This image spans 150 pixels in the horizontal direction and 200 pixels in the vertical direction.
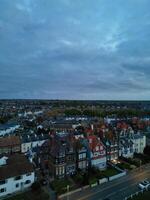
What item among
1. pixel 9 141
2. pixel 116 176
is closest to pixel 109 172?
pixel 116 176

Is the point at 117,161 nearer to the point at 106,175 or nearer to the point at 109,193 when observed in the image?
the point at 106,175

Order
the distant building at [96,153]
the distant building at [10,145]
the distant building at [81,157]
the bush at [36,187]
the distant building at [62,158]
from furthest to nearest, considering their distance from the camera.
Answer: the distant building at [10,145] < the distant building at [96,153] < the distant building at [81,157] < the distant building at [62,158] < the bush at [36,187]

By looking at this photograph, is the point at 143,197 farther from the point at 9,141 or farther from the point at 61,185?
the point at 9,141

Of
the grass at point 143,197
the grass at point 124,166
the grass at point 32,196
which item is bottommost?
the grass at point 143,197

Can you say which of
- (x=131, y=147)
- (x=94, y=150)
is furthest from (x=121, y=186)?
(x=131, y=147)

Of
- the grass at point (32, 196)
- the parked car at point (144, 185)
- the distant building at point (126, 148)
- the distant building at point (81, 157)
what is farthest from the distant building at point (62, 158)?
Answer: the distant building at point (126, 148)

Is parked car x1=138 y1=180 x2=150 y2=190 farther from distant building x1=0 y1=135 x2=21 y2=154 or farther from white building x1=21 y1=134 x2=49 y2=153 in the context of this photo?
distant building x1=0 y1=135 x2=21 y2=154

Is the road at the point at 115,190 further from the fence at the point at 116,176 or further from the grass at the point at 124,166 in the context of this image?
the grass at the point at 124,166
